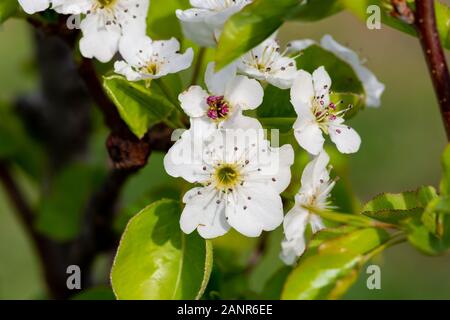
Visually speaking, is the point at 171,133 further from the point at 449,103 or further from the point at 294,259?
the point at 449,103

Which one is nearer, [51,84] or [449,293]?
[51,84]

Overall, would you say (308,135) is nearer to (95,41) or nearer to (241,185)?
(241,185)

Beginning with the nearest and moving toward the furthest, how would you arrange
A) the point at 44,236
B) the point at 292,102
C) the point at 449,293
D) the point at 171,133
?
the point at 292,102
the point at 171,133
the point at 44,236
the point at 449,293

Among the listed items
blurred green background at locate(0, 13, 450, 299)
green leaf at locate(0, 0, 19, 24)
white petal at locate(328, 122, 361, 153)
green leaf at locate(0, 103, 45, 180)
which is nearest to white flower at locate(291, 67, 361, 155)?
white petal at locate(328, 122, 361, 153)

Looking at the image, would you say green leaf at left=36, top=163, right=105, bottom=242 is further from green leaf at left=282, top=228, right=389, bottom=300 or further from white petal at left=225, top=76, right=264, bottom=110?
green leaf at left=282, top=228, right=389, bottom=300

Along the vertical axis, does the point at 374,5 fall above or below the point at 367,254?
above

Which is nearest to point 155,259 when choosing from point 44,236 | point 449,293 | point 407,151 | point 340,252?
point 340,252

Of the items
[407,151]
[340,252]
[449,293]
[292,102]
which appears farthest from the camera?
A: [407,151]
